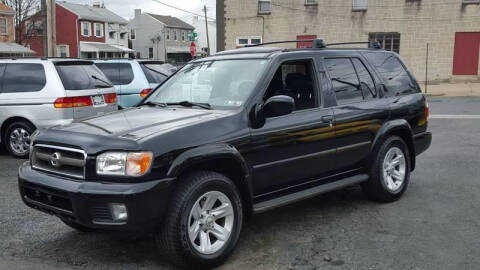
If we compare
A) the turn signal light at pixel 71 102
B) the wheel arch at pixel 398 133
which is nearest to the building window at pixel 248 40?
the turn signal light at pixel 71 102

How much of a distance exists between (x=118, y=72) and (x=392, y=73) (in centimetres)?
664

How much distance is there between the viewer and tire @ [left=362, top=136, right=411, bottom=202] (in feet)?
19.3

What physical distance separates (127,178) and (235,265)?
120cm

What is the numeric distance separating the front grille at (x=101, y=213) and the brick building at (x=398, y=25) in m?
26.8

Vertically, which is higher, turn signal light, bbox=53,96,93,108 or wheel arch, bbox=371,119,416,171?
turn signal light, bbox=53,96,93,108

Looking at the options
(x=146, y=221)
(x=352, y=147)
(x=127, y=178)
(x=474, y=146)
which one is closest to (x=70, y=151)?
(x=127, y=178)

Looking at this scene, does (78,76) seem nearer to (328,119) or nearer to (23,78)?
(23,78)

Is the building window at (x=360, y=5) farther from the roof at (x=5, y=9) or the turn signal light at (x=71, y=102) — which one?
the roof at (x=5, y=9)

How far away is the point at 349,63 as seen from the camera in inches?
229

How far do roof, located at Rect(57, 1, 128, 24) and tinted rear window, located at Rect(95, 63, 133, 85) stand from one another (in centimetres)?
4930

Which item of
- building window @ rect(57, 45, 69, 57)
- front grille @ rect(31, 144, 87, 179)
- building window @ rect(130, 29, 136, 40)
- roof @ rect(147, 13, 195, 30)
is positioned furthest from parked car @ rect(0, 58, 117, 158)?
building window @ rect(130, 29, 136, 40)

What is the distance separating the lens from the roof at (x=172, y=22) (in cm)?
7162

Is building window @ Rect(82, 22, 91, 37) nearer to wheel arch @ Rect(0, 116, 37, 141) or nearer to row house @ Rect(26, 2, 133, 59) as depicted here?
row house @ Rect(26, 2, 133, 59)

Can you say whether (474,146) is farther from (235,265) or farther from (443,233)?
(235,265)
